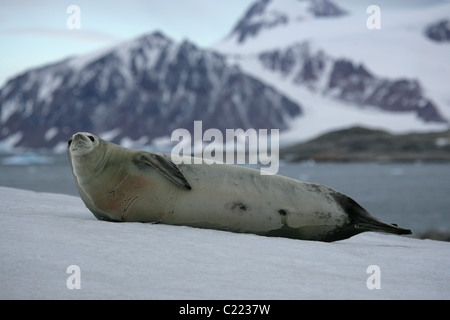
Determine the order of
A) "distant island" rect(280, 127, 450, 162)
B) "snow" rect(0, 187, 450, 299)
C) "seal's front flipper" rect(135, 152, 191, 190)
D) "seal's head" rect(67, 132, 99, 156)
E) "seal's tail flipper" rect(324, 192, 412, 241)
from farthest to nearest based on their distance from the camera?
"distant island" rect(280, 127, 450, 162)
"seal's tail flipper" rect(324, 192, 412, 241)
"seal's head" rect(67, 132, 99, 156)
"seal's front flipper" rect(135, 152, 191, 190)
"snow" rect(0, 187, 450, 299)

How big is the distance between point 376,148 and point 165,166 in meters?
109

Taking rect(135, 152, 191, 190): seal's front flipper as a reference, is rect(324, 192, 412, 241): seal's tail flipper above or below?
below

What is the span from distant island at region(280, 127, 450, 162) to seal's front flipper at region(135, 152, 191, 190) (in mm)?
102114

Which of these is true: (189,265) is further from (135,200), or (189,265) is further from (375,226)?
(375,226)

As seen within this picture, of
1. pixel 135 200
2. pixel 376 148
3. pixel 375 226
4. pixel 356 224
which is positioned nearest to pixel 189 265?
pixel 135 200

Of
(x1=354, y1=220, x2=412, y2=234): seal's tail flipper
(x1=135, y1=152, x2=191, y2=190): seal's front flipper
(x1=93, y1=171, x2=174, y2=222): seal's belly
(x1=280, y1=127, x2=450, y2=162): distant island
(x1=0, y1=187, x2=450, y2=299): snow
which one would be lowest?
(x1=0, y1=187, x2=450, y2=299): snow

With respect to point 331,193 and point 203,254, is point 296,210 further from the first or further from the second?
point 203,254

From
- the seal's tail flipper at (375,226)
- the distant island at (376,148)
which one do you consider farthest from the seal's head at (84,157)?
the distant island at (376,148)

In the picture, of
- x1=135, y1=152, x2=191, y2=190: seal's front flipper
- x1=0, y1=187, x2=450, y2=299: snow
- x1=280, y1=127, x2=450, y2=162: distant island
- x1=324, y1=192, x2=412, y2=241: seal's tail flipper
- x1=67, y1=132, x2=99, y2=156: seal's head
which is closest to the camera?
x1=0, y1=187, x2=450, y2=299: snow

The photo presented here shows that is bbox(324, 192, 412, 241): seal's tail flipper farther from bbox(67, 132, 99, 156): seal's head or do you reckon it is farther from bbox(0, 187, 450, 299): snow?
bbox(67, 132, 99, 156): seal's head

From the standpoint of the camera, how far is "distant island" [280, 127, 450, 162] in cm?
10581

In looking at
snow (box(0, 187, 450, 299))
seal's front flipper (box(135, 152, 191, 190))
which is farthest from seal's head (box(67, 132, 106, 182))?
snow (box(0, 187, 450, 299))

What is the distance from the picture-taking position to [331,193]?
5.82m

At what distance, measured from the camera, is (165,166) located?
18.1 feet
